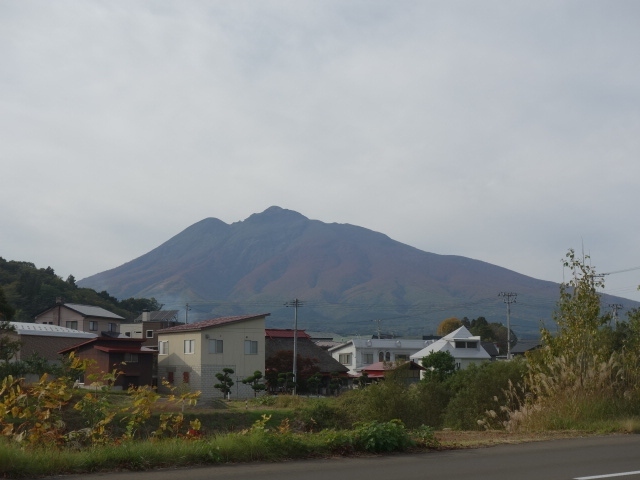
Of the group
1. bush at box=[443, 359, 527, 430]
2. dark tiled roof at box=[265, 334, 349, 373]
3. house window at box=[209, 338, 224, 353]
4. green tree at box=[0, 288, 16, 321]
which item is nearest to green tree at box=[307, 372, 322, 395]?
dark tiled roof at box=[265, 334, 349, 373]

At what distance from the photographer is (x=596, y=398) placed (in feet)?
51.0

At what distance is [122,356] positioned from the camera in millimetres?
54156

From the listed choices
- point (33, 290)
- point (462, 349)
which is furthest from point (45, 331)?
point (462, 349)

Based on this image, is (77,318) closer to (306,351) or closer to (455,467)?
(306,351)

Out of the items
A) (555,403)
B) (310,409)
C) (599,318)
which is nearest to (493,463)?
(555,403)

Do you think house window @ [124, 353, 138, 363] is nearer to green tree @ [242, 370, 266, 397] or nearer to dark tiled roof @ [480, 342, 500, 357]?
green tree @ [242, 370, 266, 397]

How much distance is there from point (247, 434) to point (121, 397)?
31.5 metres

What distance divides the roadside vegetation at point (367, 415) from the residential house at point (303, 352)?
3373 centimetres

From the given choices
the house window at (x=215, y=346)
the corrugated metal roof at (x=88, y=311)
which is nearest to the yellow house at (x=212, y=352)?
the house window at (x=215, y=346)

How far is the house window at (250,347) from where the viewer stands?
59.1 meters

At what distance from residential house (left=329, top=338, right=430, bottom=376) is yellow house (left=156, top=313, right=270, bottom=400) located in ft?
76.5

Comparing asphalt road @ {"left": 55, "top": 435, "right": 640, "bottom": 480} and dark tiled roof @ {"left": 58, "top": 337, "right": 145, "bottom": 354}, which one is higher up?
dark tiled roof @ {"left": 58, "top": 337, "right": 145, "bottom": 354}

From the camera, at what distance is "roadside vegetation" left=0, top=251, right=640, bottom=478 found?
997 cm

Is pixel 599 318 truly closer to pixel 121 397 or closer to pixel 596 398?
pixel 596 398
